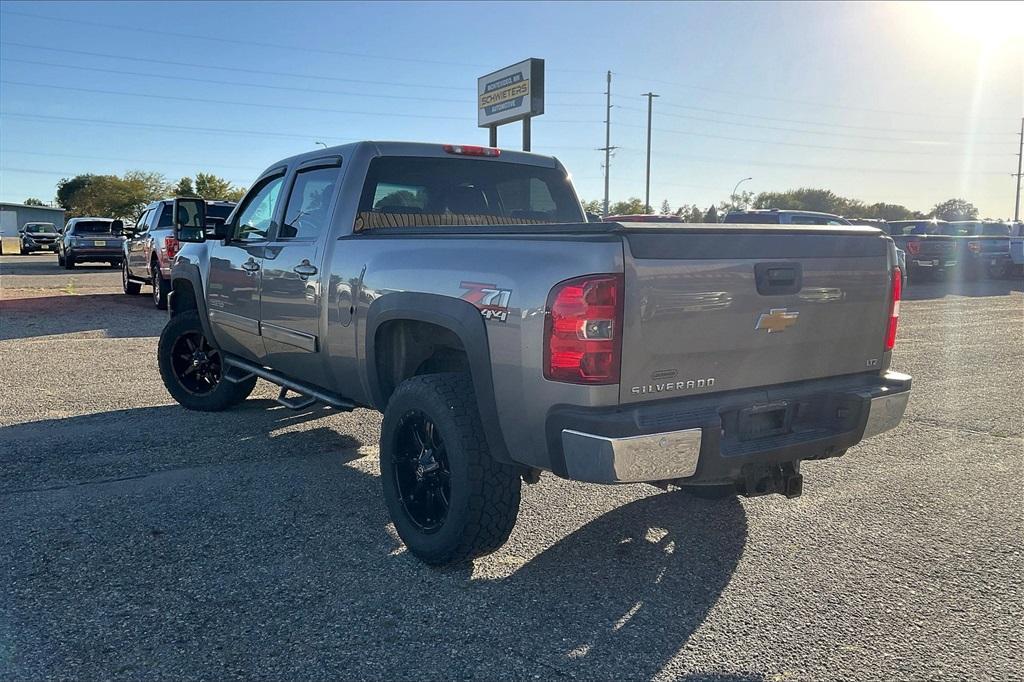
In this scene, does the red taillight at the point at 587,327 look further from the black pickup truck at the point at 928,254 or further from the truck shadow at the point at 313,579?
the black pickup truck at the point at 928,254

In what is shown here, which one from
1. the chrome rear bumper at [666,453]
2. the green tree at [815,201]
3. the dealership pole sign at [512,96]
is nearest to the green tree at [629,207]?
the green tree at [815,201]

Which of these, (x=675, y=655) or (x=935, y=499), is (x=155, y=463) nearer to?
(x=675, y=655)

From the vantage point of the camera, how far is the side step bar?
4695 millimetres

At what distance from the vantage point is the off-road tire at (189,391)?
259 inches

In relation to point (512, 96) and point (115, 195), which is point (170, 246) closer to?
point (512, 96)

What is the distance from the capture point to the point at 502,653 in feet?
9.57

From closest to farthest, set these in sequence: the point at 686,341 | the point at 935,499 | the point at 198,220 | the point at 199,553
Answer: the point at 686,341 → the point at 199,553 → the point at 935,499 → the point at 198,220

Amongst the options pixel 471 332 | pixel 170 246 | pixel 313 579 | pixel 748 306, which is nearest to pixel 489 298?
pixel 471 332

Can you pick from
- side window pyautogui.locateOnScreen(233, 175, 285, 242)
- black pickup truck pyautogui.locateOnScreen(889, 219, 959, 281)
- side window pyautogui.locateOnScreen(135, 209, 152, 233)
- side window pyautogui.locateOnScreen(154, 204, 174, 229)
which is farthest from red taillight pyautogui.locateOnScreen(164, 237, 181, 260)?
black pickup truck pyautogui.locateOnScreen(889, 219, 959, 281)

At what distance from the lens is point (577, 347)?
9.60 ft

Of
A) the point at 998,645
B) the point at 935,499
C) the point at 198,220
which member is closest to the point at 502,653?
the point at 998,645

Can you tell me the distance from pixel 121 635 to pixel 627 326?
224 centimetres

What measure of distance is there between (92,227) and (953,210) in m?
90.7

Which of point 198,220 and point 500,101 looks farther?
point 500,101
